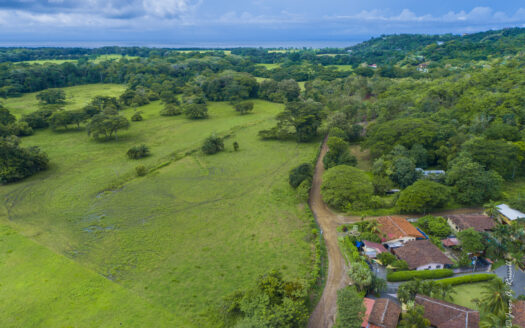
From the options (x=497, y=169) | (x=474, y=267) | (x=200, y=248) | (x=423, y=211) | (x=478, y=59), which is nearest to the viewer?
(x=474, y=267)

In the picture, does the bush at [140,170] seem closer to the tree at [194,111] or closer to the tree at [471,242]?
the tree at [194,111]

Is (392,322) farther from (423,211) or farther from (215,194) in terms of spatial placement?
(215,194)

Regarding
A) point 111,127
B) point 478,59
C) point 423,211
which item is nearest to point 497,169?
point 423,211

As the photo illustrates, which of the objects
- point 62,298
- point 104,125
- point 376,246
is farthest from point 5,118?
point 376,246

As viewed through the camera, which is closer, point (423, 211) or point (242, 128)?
point (423, 211)

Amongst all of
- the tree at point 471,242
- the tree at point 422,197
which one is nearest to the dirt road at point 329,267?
the tree at point 422,197

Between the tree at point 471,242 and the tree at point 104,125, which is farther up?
the tree at point 104,125
